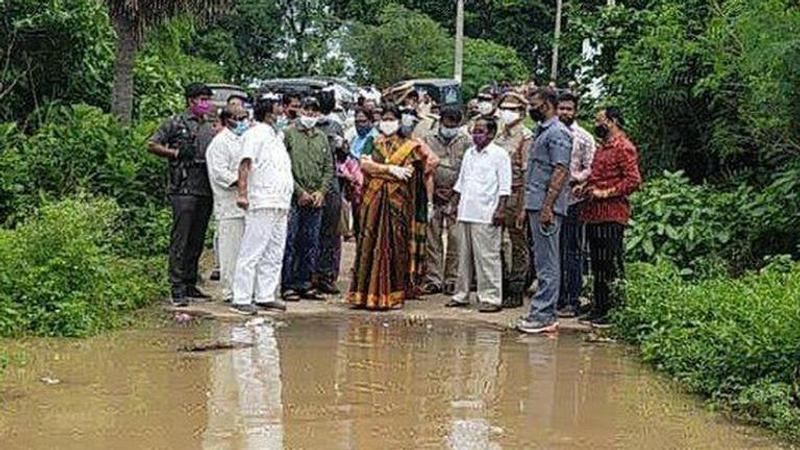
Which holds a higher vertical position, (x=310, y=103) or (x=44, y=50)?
(x=44, y=50)

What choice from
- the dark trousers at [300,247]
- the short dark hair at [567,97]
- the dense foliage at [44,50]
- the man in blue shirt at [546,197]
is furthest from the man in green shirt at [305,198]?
the dense foliage at [44,50]

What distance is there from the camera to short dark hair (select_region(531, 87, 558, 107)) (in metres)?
9.38

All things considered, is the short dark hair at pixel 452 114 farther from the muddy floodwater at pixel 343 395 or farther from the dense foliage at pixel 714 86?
the dense foliage at pixel 714 86

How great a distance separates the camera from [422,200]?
10820 millimetres

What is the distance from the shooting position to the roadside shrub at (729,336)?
690cm

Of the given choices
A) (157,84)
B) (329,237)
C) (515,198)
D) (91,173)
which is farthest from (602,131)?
(157,84)

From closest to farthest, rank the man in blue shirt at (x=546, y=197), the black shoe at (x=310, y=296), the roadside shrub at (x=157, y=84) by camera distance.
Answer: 1. the man in blue shirt at (x=546, y=197)
2. the black shoe at (x=310, y=296)
3. the roadside shrub at (x=157, y=84)

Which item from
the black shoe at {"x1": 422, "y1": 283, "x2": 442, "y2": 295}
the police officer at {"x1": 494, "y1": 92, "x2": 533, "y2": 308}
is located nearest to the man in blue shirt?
the police officer at {"x1": 494, "y1": 92, "x2": 533, "y2": 308}

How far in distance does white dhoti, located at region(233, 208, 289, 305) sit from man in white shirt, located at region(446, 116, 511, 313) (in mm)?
1504

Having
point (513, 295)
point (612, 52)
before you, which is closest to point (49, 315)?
point (513, 295)

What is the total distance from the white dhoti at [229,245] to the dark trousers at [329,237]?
0.94m

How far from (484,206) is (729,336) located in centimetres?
316

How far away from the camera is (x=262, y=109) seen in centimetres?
1009

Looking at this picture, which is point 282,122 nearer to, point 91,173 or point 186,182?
point 186,182
